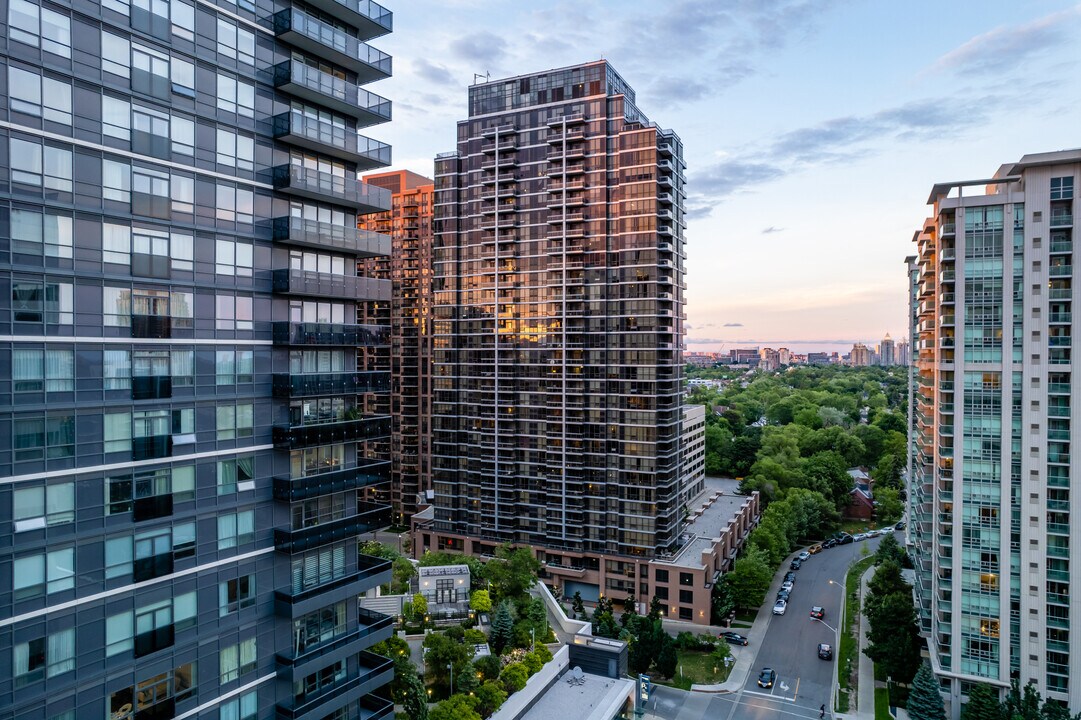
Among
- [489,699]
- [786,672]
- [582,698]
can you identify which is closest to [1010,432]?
[786,672]

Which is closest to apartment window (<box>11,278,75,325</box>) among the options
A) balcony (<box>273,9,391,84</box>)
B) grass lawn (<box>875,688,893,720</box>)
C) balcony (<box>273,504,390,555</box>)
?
balcony (<box>273,504,390,555</box>)

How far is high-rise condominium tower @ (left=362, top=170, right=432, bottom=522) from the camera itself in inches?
3935

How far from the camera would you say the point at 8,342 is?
61.4 feet

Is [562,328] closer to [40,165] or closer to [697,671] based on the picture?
[697,671]

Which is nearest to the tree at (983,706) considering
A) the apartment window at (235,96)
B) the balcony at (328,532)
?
the balcony at (328,532)

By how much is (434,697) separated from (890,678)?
36.8 meters

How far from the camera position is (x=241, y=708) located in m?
24.5

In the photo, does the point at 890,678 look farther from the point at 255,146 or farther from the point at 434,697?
the point at 255,146

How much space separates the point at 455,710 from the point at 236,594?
66.1 ft

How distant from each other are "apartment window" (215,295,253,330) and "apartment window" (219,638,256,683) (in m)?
11.8

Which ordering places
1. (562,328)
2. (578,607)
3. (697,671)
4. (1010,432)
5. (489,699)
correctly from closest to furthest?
(489,699)
(1010,432)
(697,671)
(578,607)
(562,328)

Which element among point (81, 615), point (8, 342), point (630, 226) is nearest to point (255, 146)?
point (8, 342)

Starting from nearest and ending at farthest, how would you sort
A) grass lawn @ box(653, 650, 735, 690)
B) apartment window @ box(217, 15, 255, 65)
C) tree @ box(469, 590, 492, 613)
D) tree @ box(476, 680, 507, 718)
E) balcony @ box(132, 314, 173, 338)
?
1. balcony @ box(132, 314, 173, 338)
2. apartment window @ box(217, 15, 255, 65)
3. tree @ box(476, 680, 507, 718)
4. grass lawn @ box(653, 650, 735, 690)
5. tree @ box(469, 590, 492, 613)

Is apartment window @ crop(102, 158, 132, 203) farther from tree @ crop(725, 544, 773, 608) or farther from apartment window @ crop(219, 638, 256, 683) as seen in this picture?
tree @ crop(725, 544, 773, 608)
